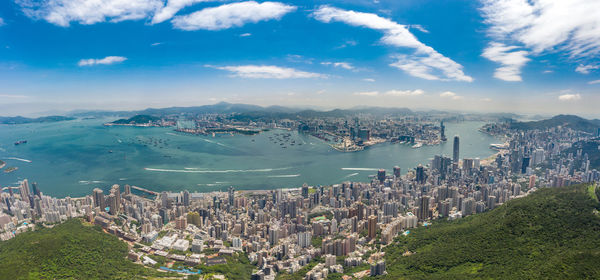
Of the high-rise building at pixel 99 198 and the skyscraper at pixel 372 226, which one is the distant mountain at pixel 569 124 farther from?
the high-rise building at pixel 99 198

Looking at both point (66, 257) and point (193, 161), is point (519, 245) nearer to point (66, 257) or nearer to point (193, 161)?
point (66, 257)

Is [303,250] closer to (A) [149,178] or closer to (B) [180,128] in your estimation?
(A) [149,178]

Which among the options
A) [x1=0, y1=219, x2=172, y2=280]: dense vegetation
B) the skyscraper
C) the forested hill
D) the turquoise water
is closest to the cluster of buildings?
the skyscraper

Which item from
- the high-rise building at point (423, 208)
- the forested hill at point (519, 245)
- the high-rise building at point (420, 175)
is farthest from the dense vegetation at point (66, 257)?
the high-rise building at point (420, 175)

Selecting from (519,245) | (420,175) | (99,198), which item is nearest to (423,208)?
(519,245)

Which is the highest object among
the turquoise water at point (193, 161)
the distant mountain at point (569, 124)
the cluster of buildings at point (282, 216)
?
the distant mountain at point (569, 124)

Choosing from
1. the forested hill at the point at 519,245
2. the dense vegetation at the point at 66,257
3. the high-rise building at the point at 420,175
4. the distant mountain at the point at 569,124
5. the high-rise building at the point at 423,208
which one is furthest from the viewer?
the distant mountain at the point at 569,124
